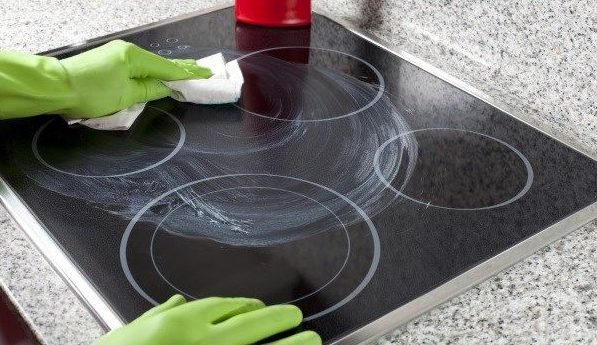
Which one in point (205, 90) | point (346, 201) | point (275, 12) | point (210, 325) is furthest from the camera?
point (275, 12)

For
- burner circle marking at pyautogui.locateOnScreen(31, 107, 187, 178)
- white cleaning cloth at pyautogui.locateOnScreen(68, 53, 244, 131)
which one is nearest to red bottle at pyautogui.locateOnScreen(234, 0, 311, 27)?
white cleaning cloth at pyautogui.locateOnScreen(68, 53, 244, 131)

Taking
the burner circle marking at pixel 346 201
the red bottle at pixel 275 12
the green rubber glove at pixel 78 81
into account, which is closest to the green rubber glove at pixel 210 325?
the burner circle marking at pixel 346 201

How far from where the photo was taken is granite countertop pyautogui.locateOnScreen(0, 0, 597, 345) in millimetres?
643

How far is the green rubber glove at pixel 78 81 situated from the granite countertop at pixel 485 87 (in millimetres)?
189

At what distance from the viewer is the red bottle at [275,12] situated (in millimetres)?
1151

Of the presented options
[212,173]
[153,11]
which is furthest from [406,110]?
[153,11]

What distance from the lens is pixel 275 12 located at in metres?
1.16

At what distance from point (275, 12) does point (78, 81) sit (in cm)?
37

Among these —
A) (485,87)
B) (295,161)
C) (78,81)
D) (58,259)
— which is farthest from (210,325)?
(485,87)

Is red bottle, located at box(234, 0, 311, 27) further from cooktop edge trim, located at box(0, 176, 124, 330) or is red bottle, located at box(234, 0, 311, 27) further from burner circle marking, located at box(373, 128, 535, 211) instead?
cooktop edge trim, located at box(0, 176, 124, 330)

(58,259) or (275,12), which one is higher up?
(275,12)

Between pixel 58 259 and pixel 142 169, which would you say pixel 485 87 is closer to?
pixel 142 169

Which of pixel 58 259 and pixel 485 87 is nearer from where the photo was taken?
pixel 58 259

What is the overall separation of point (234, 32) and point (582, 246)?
63 centimetres
